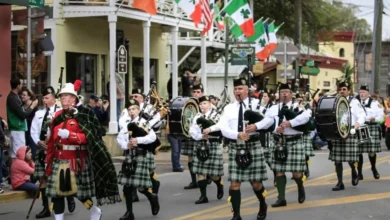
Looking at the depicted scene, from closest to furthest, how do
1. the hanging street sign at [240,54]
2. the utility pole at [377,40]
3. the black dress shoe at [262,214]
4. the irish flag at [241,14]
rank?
the black dress shoe at [262,214] → the hanging street sign at [240,54] → the irish flag at [241,14] → the utility pole at [377,40]

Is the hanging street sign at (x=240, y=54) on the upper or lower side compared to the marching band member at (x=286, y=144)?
upper

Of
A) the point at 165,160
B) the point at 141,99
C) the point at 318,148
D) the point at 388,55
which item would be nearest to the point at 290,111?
the point at 141,99

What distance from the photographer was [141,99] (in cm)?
1052

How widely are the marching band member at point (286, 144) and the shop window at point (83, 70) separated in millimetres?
10502

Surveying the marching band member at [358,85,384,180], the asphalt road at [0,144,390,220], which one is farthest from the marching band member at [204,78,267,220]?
the marching band member at [358,85,384,180]

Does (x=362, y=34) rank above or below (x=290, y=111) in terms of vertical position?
above

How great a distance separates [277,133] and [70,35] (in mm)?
10514

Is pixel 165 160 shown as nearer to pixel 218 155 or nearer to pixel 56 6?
pixel 56 6

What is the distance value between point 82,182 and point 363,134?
637 centimetres

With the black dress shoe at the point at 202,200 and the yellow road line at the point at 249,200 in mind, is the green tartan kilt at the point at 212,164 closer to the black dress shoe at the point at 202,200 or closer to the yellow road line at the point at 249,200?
Answer: the black dress shoe at the point at 202,200

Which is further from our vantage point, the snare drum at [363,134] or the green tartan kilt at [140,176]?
the snare drum at [363,134]

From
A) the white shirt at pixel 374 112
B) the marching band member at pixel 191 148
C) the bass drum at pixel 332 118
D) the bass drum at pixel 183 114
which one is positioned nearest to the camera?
Result: the bass drum at pixel 332 118

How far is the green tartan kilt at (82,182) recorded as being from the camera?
7965 millimetres

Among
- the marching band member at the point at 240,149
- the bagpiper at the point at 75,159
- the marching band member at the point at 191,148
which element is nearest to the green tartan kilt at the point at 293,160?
the marching band member at the point at 240,149
